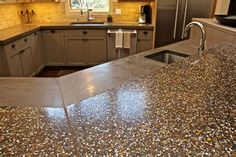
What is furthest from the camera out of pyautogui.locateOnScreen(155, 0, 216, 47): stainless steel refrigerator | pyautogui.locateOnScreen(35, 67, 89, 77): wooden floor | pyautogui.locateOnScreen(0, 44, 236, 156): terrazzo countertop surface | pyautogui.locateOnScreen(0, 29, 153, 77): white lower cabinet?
pyautogui.locateOnScreen(35, 67, 89, 77): wooden floor

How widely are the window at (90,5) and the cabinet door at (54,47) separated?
2.91 ft

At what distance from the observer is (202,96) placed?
769 millimetres

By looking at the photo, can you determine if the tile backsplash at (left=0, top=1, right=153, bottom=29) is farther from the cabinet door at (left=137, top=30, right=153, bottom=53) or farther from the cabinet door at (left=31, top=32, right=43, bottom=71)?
the cabinet door at (left=31, top=32, right=43, bottom=71)

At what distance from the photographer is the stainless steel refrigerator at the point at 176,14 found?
3572 millimetres

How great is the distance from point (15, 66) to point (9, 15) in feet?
4.91

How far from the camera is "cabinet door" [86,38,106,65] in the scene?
4176mm

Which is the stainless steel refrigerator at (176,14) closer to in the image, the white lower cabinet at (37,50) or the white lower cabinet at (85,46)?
the white lower cabinet at (85,46)

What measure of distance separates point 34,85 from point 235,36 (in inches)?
72.6

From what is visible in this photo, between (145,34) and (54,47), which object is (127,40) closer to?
(145,34)

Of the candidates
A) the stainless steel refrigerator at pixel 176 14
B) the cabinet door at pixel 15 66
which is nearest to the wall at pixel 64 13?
the stainless steel refrigerator at pixel 176 14

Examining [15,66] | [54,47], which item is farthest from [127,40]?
[15,66]

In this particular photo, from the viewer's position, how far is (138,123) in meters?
0.61

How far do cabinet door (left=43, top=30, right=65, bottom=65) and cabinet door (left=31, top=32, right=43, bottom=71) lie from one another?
0.52 ft

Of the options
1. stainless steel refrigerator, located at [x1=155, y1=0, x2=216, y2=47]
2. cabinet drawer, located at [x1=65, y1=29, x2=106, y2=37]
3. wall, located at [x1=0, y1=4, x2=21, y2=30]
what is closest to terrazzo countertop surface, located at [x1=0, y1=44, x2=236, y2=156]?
stainless steel refrigerator, located at [x1=155, y1=0, x2=216, y2=47]
